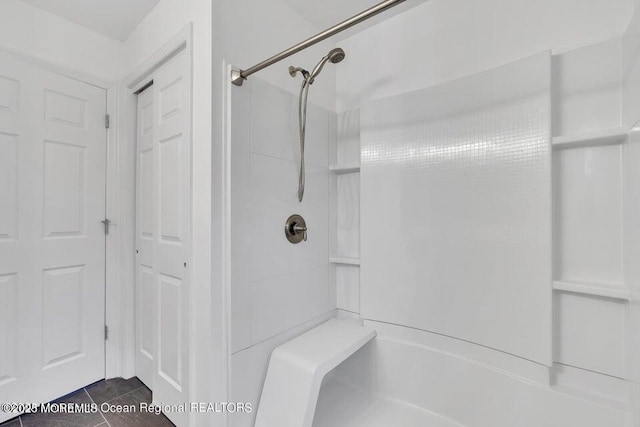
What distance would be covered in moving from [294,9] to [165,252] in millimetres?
1512

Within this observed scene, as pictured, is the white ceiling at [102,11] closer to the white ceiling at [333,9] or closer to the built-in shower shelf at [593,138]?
the white ceiling at [333,9]

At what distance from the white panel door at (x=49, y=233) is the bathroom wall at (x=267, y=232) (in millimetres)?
1193

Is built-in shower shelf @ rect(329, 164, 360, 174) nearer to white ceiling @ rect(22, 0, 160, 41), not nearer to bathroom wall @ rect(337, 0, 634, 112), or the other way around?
bathroom wall @ rect(337, 0, 634, 112)

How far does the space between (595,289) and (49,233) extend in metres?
2.66

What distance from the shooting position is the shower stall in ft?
3.43

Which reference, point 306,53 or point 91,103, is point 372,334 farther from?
point 91,103

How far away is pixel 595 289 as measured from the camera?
1012 millimetres

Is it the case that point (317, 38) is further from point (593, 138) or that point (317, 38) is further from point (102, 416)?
point (102, 416)

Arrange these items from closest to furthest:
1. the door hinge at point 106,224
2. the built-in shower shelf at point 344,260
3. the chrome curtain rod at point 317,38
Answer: the chrome curtain rod at point 317,38, the built-in shower shelf at point 344,260, the door hinge at point 106,224

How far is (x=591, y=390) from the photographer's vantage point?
106 centimetres

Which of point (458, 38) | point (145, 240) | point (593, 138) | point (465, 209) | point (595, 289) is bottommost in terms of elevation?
point (595, 289)

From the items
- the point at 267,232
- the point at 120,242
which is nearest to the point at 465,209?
the point at 267,232

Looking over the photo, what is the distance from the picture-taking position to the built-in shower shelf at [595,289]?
97cm

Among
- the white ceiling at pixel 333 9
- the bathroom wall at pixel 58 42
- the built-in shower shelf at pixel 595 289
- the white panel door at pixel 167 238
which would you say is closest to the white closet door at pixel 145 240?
the white panel door at pixel 167 238
